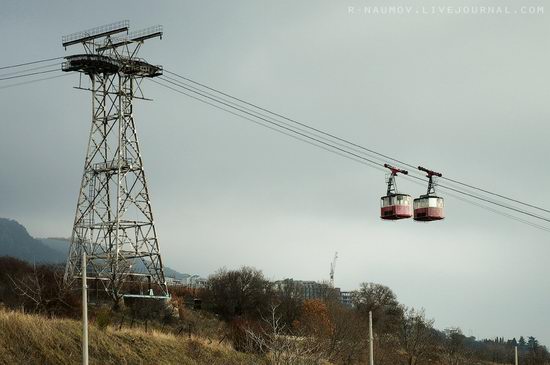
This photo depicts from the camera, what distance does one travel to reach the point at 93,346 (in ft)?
138

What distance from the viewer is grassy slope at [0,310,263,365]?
3834 centimetres

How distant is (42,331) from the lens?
40125mm

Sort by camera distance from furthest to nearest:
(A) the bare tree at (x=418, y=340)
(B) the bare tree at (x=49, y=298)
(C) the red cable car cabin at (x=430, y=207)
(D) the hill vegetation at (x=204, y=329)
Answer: (A) the bare tree at (x=418, y=340) → (B) the bare tree at (x=49, y=298) → (D) the hill vegetation at (x=204, y=329) → (C) the red cable car cabin at (x=430, y=207)

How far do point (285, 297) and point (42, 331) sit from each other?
59964 millimetres

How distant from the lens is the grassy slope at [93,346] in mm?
38344

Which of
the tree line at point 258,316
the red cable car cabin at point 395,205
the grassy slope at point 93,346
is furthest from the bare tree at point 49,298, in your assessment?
the red cable car cabin at point 395,205

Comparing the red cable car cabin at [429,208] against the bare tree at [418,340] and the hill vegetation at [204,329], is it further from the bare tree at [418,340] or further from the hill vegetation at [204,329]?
the bare tree at [418,340]

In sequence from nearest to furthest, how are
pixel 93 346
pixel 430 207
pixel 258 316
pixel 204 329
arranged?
pixel 430 207
pixel 93 346
pixel 204 329
pixel 258 316

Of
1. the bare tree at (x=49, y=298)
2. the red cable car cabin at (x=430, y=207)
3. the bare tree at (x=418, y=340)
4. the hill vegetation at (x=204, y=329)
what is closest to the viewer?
the red cable car cabin at (x=430, y=207)

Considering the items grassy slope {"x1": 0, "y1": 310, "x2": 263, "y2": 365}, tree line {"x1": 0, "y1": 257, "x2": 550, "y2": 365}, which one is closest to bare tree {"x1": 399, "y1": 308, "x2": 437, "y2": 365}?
tree line {"x1": 0, "y1": 257, "x2": 550, "y2": 365}

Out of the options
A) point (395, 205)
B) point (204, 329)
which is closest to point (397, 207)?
point (395, 205)

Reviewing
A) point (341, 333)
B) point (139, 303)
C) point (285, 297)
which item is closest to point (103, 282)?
point (139, 303)

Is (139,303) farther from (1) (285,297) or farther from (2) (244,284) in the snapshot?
(1) (285,297)

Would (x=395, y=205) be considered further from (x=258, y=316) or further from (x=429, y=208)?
(x=258, y=316)
